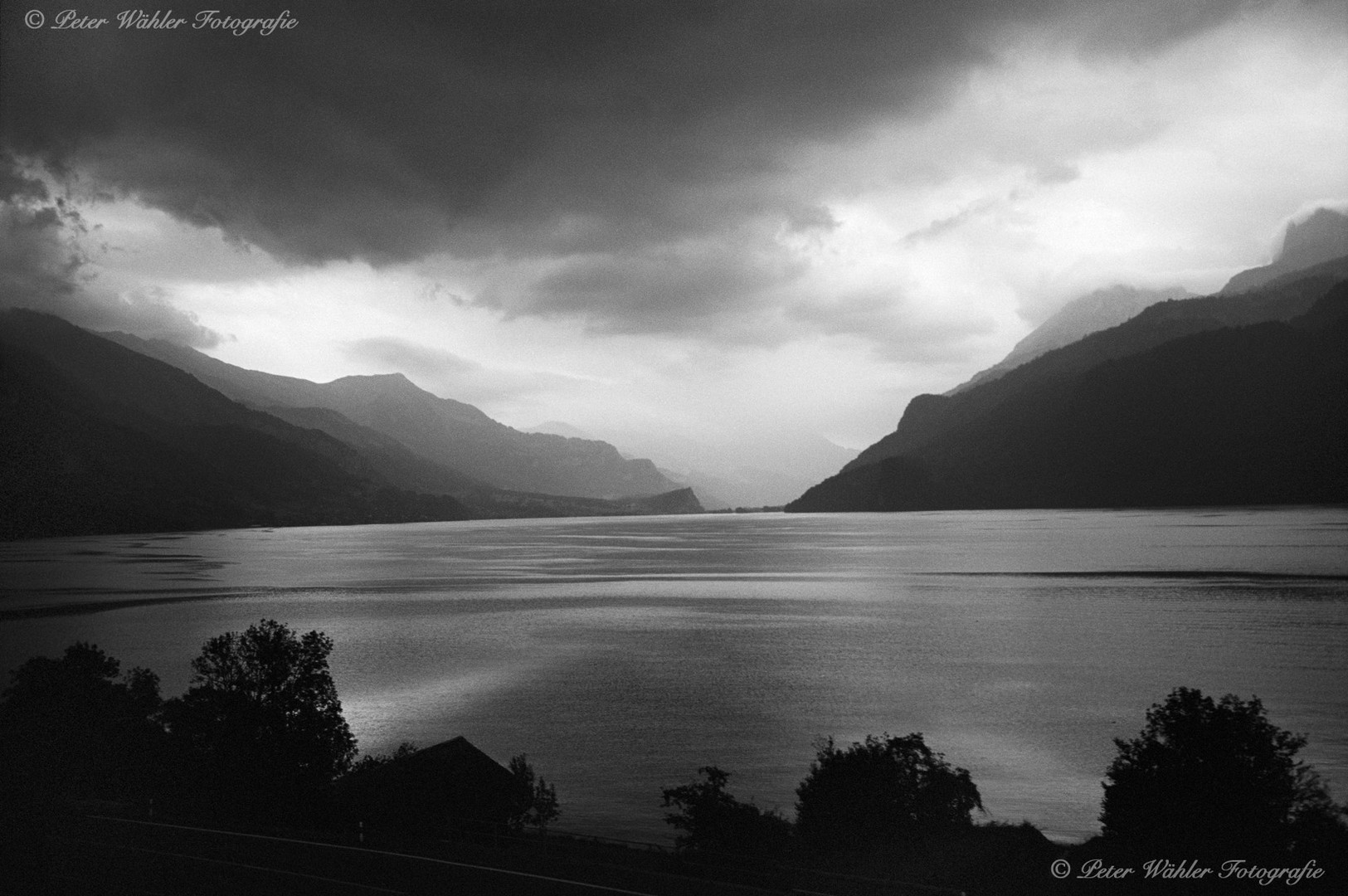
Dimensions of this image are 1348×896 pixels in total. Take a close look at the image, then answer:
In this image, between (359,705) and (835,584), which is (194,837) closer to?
(359,705)

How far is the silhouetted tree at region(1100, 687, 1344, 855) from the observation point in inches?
1268

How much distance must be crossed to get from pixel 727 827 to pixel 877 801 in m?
6.78

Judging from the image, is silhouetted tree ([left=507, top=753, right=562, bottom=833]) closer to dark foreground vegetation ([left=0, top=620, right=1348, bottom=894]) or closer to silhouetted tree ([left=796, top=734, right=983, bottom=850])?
dark foreground vegetation ([left=0, top=620, right=1348, bottom=894])

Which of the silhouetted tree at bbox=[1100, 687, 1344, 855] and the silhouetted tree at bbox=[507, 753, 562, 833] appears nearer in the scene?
the silhouetted tree at bbox=[1100, 687, 1344, 855]

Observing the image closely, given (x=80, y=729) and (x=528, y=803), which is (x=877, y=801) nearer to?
(x=528, y=803)

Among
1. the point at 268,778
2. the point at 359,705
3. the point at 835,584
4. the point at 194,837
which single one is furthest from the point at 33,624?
the point at 835,584

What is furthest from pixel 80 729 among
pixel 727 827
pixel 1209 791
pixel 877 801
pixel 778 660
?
pixel 778 660

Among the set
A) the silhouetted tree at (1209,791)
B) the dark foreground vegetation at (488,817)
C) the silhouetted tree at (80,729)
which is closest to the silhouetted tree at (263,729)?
the dark foreground vegetation at (488,817)

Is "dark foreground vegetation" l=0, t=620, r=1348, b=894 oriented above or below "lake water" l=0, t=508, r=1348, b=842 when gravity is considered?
above

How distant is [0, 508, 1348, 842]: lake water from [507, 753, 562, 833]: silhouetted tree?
241 centimetres

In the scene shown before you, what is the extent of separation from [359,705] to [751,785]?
39.0m

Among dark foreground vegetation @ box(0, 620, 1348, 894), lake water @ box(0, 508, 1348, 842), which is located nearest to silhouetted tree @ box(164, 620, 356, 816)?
dark foreground vegetation @ box(0, 620, 1348, 894)

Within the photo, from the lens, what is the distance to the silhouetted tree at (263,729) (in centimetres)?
4150

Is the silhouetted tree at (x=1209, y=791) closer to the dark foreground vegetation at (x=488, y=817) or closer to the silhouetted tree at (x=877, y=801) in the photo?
the dark foreground vegetation at (x=488, y=817)
